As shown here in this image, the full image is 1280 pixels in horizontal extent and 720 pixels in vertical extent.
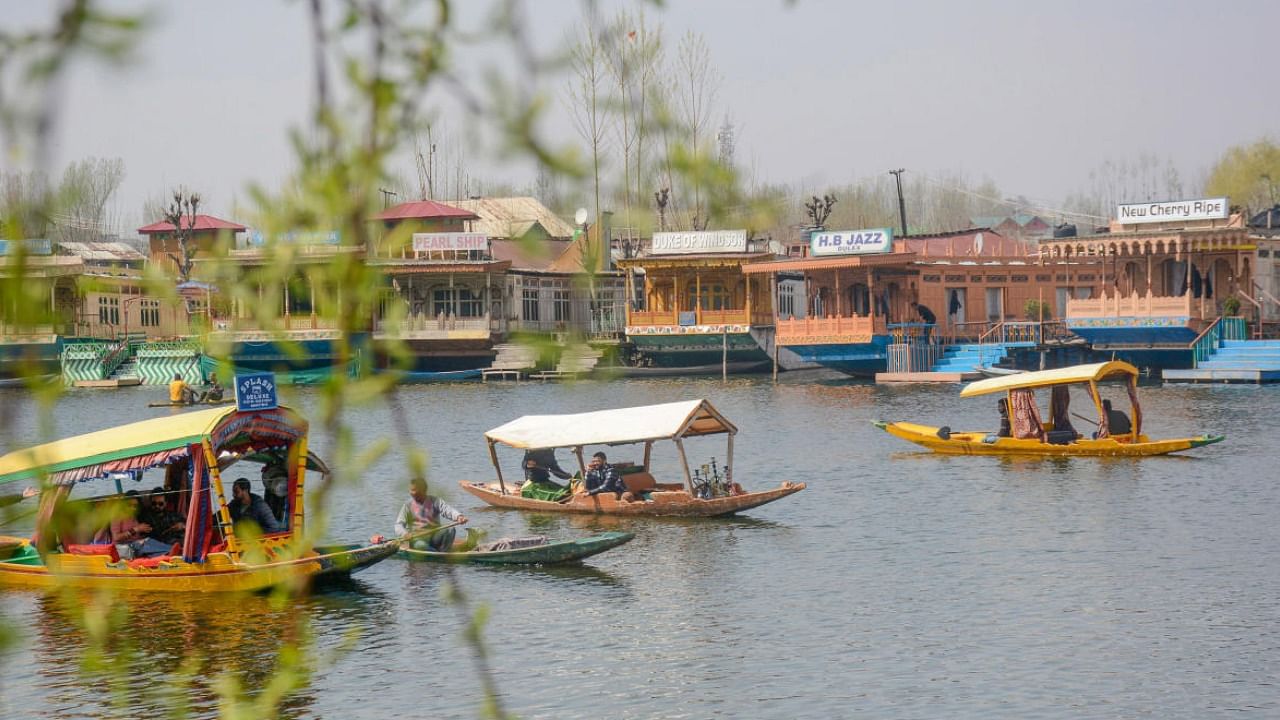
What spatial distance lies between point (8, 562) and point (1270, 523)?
20.6 metres

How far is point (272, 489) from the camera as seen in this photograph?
2006 cm

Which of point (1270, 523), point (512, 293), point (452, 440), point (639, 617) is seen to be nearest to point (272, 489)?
point (639, 617)

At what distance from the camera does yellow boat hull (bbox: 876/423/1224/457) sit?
33.7 m

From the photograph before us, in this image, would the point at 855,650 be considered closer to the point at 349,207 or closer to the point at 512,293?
the point at 349,207

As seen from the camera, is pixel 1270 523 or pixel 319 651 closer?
pixel 319 651

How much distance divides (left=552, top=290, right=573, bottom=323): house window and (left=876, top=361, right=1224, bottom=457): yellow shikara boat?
4223 centimetres

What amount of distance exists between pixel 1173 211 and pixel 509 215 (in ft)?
179

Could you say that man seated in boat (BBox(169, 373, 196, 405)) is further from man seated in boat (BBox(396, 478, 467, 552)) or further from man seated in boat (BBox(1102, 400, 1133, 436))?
man seated in boat (BBox(396, 478, 467, 552))

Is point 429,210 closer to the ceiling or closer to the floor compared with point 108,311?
closer to the ceiling

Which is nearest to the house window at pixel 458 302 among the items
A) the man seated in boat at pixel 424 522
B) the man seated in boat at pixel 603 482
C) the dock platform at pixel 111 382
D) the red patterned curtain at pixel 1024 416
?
the dock platform at pixel 111 382

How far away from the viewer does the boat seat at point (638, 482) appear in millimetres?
26891

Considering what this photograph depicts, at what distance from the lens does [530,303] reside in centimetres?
7419

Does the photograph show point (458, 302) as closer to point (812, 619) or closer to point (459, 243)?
point (459, 243)

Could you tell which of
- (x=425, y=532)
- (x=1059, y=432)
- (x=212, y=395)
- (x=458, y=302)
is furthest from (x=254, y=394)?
(x=458, y=302)
